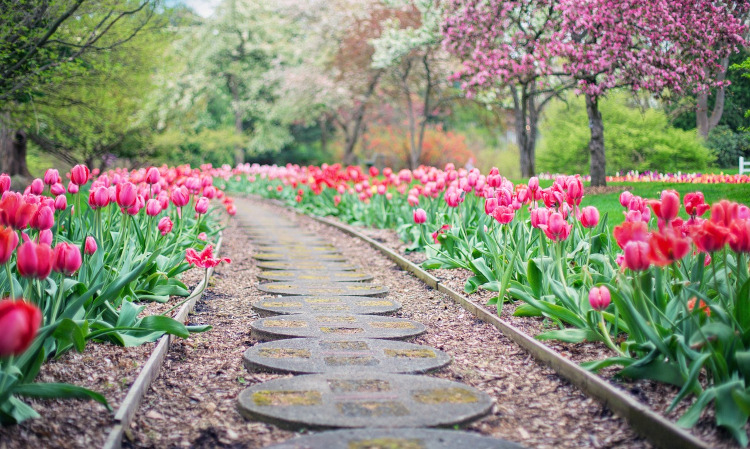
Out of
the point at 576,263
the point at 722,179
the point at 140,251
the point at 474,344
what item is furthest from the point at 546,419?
the point at 722,179

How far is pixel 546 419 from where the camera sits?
330cm

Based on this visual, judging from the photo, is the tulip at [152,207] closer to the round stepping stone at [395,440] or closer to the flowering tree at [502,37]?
the round stepping stone at [395,440]

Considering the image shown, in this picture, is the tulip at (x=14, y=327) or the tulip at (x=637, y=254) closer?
the tulip at (x=14, y=327)

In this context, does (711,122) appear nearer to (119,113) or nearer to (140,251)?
(140,251)

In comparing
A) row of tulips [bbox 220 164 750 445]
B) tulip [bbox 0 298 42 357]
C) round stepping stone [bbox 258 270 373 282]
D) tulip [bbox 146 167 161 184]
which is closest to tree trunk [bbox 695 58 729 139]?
row of tulips [bbox 220 164 750 445]

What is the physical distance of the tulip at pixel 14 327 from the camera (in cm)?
198

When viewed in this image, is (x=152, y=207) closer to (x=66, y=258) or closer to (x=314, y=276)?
(x=66, y=258)

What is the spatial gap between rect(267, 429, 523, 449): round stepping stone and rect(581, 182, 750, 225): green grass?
9.72 feet

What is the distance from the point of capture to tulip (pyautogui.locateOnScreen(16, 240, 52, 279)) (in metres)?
2.76

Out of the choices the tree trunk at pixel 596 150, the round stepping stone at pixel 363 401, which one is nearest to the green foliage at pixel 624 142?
the tree trunk at pixel 596 150

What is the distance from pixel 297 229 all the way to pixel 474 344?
8.27 metres

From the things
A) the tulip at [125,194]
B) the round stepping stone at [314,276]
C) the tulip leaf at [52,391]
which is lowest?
the round stepping stone at [314,276]

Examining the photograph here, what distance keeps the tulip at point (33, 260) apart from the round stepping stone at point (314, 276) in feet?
14.0

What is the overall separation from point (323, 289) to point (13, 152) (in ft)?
41.6
